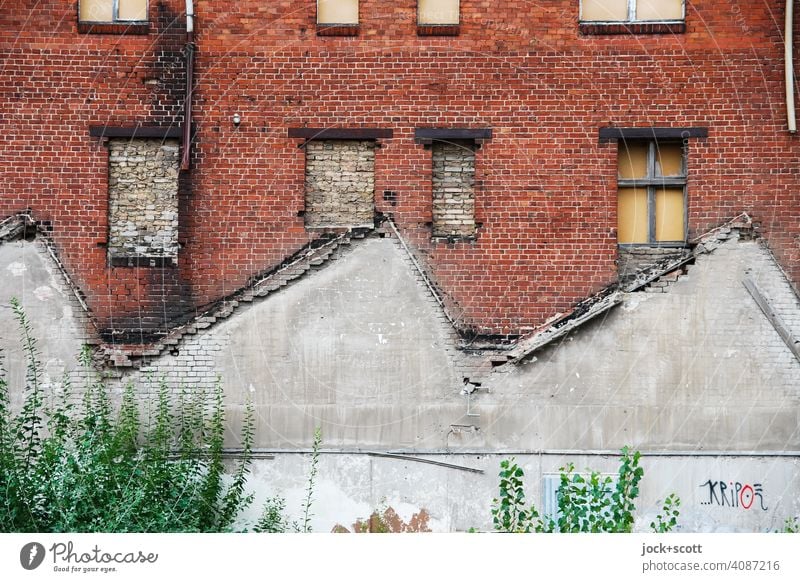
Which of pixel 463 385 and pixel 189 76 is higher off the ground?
pixel 189 76

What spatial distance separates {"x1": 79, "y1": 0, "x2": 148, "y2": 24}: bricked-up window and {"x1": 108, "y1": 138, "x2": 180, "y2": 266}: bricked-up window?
1415 millimetres

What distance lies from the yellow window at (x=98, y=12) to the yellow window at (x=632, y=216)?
20.4ft

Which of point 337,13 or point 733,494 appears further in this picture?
point 337,13

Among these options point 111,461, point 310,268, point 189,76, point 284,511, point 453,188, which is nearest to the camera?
point 111,461

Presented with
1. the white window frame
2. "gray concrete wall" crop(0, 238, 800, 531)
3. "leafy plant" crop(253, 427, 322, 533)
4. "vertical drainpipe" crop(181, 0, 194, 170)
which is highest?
the white window frame

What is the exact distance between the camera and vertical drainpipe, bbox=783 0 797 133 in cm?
1205

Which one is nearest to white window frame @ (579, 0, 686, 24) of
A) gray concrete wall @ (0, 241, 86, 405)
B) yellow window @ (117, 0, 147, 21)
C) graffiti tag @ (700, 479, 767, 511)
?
yellow window @ (117, 0, 147, 21)

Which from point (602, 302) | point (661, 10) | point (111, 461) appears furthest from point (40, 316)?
point (661, 10)

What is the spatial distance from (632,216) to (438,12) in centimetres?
323

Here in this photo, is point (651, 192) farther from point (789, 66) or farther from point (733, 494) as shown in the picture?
point (733, 494)

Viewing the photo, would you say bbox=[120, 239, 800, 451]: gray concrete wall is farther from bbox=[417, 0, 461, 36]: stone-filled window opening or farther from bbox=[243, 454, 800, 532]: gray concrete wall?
bbox=[417, 0, 461, 36]: stone-filled window opening

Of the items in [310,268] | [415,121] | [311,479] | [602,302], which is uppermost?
[415,121]

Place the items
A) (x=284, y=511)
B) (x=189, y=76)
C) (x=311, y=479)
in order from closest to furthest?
(x=311, y=479) < (x=284, y=511) < (x=189, y=76)

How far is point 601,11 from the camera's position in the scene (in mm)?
12375
